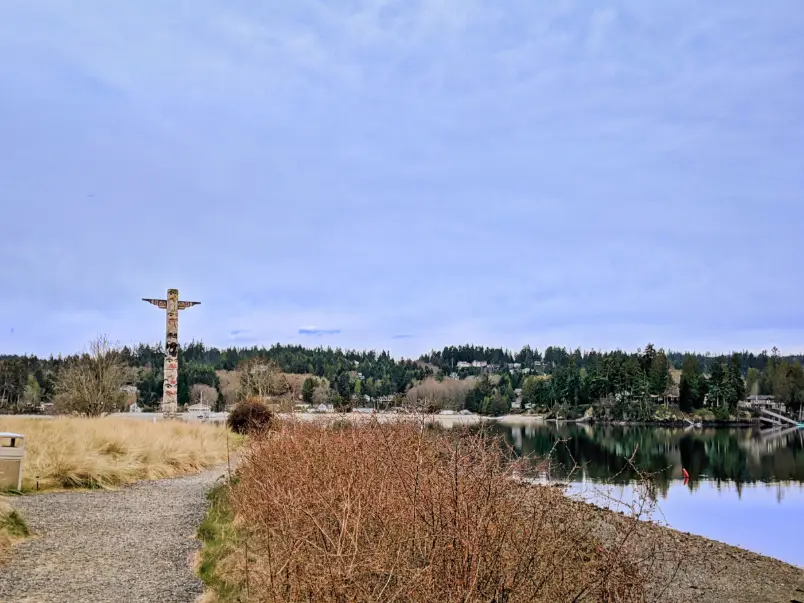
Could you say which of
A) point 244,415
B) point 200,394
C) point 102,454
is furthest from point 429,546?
point 200,394

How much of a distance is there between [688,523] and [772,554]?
2662 millimetres

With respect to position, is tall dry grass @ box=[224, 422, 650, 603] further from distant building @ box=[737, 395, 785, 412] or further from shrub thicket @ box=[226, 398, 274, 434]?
distant building @ box=[737, 395, 785, 412]

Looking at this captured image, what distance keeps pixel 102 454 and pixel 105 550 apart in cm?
744

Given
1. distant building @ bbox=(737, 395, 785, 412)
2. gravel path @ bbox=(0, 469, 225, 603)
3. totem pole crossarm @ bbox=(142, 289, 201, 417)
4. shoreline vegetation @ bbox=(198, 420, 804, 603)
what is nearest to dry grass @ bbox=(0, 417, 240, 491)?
gravel path @ bbox=(0, 469, 225, 603)

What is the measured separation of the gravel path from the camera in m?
5.98

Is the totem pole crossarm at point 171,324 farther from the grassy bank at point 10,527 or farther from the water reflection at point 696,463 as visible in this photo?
the grassy bank at point 10,527

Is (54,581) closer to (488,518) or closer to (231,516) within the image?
(231,516)

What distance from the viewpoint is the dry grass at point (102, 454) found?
484 inches

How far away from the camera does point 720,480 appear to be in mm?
27703

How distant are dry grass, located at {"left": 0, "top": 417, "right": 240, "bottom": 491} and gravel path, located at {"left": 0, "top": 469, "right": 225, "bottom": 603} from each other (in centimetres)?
87

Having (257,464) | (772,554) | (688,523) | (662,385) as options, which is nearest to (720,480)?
(688,523)

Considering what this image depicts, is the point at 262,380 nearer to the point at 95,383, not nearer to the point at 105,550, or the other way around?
the point at 95,383

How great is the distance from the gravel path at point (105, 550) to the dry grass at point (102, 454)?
87cm

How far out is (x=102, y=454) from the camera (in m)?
A: 14.3
